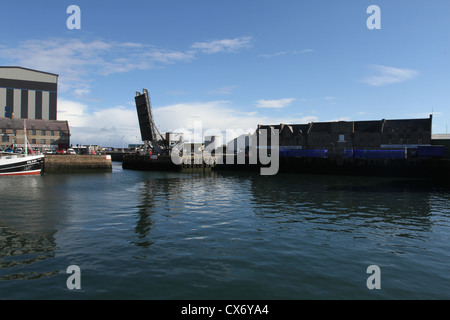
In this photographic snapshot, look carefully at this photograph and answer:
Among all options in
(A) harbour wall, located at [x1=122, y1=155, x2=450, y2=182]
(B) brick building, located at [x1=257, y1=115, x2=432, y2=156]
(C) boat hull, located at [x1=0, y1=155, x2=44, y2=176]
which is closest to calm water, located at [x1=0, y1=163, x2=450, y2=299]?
(C) boat hull, located at [x1=0, y1=155, x2=44, y2=176]

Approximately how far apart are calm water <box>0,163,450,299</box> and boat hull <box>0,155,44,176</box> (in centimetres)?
3625

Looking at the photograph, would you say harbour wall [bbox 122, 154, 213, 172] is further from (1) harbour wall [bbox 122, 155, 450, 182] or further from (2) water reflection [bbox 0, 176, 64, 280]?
(2) water reflection [bbox 0, 176, 64, 280]

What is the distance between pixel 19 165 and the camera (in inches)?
2104

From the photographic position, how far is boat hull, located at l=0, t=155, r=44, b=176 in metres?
51.9

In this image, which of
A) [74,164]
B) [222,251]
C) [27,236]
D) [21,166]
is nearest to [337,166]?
[74,164]

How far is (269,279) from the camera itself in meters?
10.2

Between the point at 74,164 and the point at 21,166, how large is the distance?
1135cm

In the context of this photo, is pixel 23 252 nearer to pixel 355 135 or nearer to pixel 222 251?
pixel 222 251

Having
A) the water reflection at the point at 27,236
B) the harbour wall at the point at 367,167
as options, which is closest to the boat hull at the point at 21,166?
the water reflection at the point at 27,236

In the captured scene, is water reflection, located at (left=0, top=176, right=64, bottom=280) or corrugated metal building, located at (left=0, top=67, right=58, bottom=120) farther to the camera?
corrugated metal building, located at (left=0, top=67, right=58, bottom=120)
